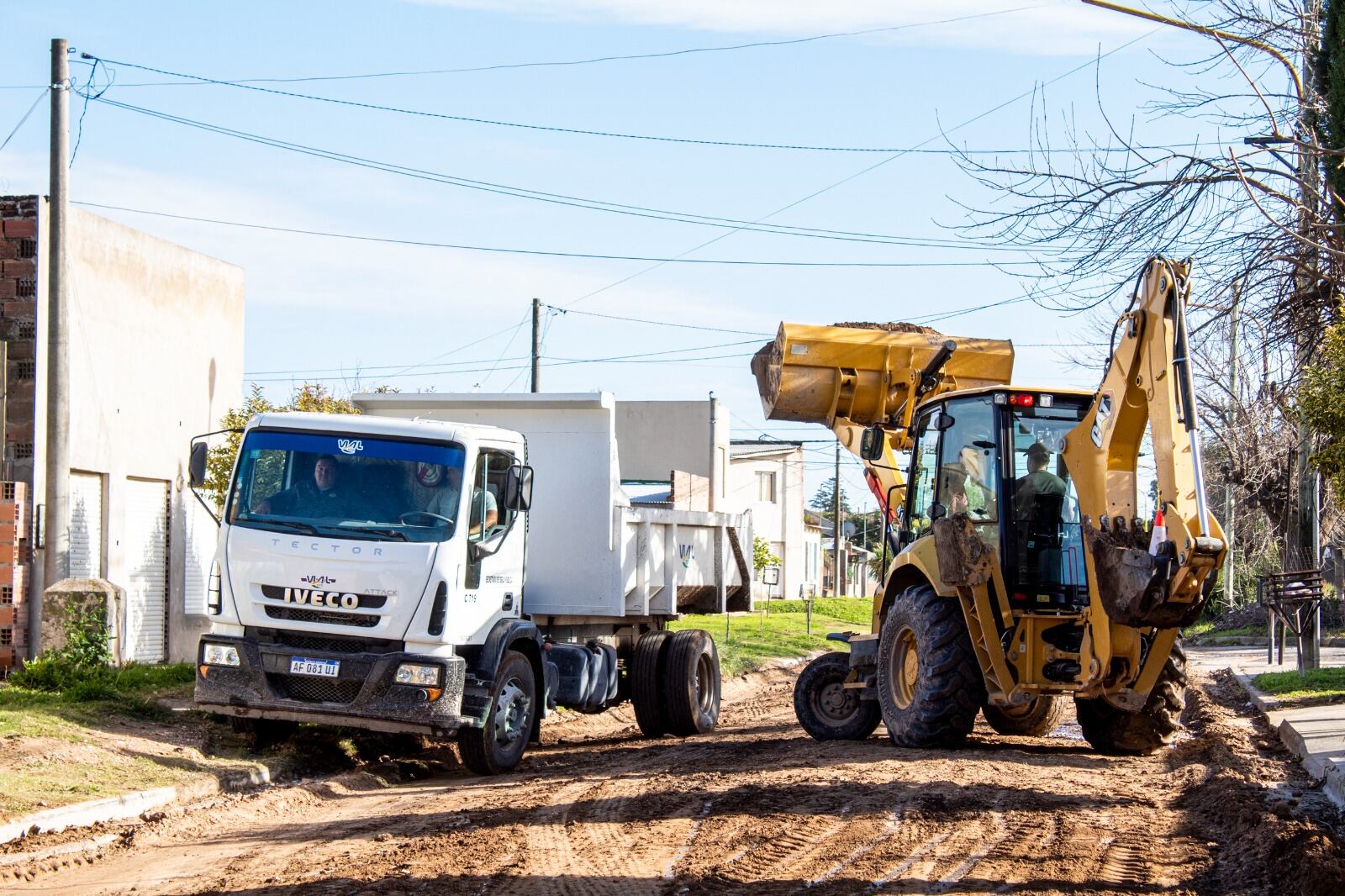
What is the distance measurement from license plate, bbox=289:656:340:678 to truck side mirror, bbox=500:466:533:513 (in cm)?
191

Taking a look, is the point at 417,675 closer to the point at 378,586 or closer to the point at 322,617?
the point at 378,586

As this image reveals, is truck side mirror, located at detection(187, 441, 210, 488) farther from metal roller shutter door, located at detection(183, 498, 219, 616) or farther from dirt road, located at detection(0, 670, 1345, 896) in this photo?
metal roller shutter door, located at detection(183, 498, 219, 616)

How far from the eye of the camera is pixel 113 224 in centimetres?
1942

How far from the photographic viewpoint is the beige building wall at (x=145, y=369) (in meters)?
18.6

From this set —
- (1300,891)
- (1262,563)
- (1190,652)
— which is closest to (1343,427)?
(1300,891)

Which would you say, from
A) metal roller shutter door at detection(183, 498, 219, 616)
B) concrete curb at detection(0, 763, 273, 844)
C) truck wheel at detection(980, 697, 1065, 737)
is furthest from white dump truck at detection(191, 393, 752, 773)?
metal roller shutter door at detection(183, 498, 219, 616)

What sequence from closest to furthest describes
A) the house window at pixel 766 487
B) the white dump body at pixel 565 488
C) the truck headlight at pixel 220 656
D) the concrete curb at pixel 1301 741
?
the concrete curb at pixel 1301 741
the truck headlight at pixel 220 656
the white dump body at pixel 565 488
the house window at pixel 766 487

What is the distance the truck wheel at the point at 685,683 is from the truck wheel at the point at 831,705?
148 cm

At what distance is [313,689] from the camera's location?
1130cm

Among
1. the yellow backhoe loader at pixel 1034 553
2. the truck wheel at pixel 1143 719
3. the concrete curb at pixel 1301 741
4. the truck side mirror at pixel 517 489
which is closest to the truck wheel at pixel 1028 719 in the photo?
the yellow backhoe loader at pixel 1034 553

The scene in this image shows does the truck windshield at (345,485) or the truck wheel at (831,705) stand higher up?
the truck windshield at (345,485)

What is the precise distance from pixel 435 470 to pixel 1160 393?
5.48 metres

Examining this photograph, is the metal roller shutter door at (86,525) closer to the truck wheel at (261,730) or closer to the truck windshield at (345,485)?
the truck wheel at (261,730)

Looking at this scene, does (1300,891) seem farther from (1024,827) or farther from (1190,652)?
(1190,652)
